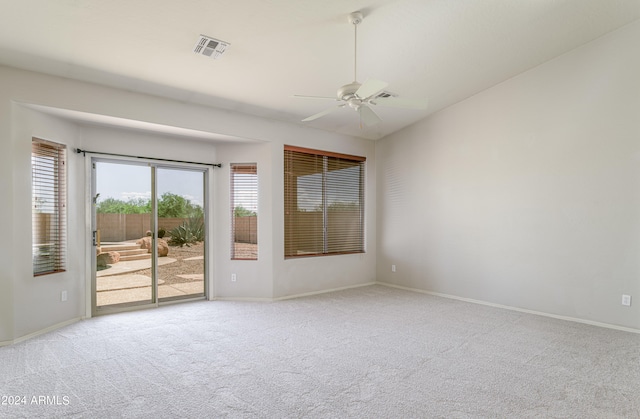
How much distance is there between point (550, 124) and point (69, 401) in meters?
5.77

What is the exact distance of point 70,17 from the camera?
2844 millimetres

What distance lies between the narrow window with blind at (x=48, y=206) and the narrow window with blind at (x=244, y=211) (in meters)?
2.15

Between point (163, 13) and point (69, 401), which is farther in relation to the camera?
point (163, 13)

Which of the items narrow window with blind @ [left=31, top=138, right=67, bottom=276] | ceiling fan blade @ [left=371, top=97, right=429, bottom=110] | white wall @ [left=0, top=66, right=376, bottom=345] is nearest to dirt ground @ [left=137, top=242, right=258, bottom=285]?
white wall @ [left=0, top=66, right=376, bottom=345]

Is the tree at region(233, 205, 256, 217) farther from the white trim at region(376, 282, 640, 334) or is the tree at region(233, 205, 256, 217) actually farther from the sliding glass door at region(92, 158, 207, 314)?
the white trim at region(376, 282, 640, 334)

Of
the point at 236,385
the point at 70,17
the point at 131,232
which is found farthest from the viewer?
the point at 131,232

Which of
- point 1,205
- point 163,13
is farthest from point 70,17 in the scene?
point 1,205

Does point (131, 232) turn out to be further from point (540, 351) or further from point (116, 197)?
point (540, 351)

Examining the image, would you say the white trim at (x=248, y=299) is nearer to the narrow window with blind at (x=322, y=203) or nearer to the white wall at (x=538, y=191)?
the narrow window with blind at (x=322, y=203)

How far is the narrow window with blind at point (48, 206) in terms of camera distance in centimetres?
385

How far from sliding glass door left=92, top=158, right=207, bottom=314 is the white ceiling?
50.0 inches

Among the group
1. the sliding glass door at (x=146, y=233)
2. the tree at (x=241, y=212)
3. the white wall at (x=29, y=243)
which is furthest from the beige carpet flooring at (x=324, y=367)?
the tree at (x=241, y=212)

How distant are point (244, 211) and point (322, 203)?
144cm

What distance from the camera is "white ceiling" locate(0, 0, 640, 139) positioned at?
293cm
